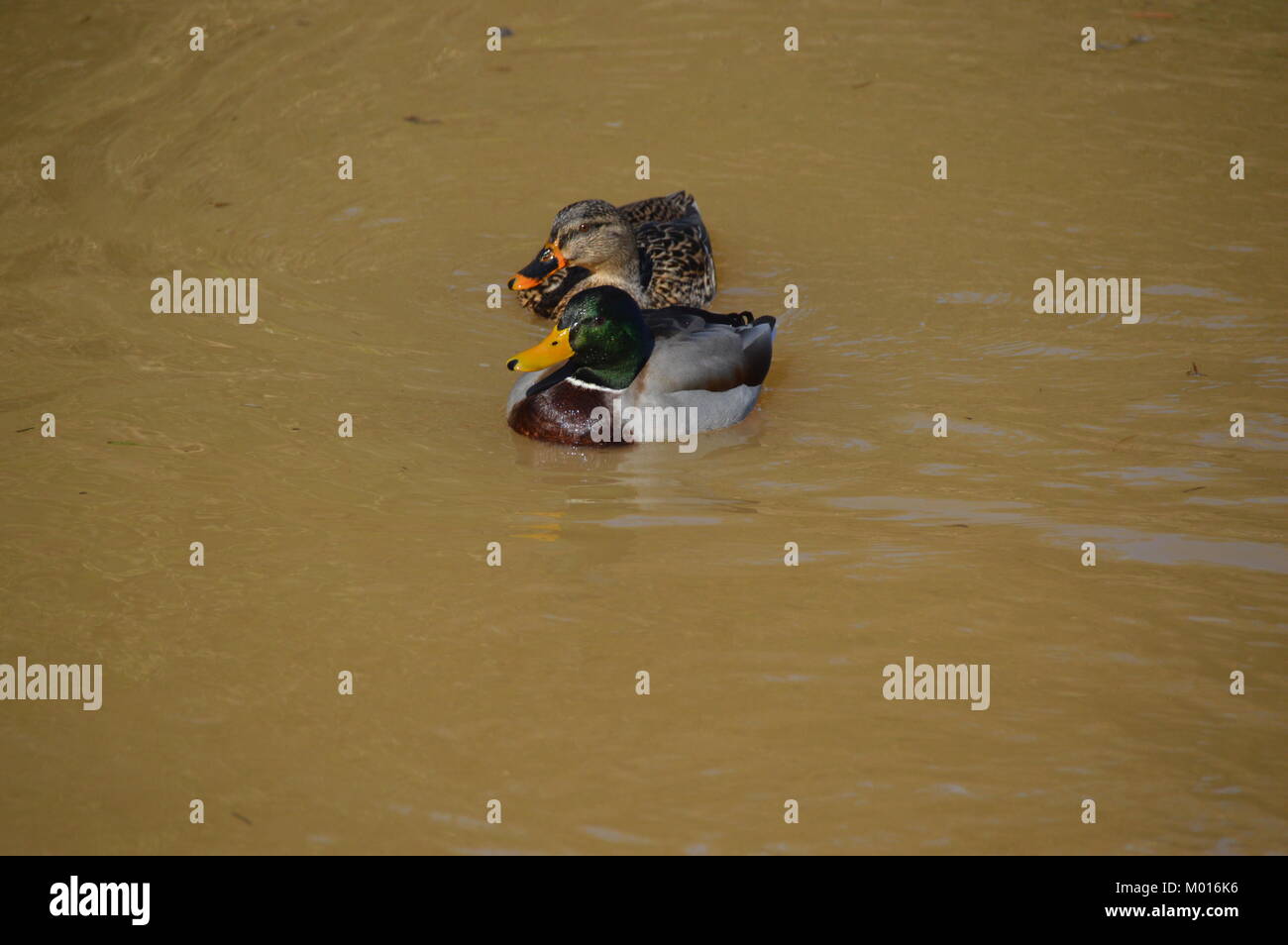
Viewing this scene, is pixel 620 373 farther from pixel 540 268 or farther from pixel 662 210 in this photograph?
pixel 662 210

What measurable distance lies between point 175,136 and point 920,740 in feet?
26.2

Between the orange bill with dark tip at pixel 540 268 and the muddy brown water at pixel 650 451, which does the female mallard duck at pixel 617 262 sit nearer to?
the orange bill with dark tip at pixel 540 268

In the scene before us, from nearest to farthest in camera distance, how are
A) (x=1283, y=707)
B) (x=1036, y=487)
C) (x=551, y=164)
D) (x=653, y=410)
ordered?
(x=1283, y=707) → (x=1036, y=487) → (x=653, y=410) → (x=551, y=164)

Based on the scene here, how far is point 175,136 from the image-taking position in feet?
34.7

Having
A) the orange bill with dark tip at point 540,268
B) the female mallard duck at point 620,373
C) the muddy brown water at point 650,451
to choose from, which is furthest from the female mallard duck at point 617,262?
the female mallard duck at point 620,373

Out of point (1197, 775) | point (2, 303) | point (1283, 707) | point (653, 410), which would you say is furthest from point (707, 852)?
point (2, 303)

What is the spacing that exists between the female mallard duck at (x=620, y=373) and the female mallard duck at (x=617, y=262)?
29.3 inches

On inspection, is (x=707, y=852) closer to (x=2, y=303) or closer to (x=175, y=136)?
(x=2, y=303)

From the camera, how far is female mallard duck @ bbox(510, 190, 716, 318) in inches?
333

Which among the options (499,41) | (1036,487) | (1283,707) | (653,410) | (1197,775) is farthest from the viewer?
(499,41)

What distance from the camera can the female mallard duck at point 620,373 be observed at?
729cm

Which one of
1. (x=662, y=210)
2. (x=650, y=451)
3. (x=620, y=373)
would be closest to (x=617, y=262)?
(x=662, y=210)

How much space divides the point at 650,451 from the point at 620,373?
48 cm

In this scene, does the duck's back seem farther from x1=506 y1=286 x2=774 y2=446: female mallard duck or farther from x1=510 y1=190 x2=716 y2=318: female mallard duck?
x1=506 y1=286 x2=774 y2=446: female mallard duck
